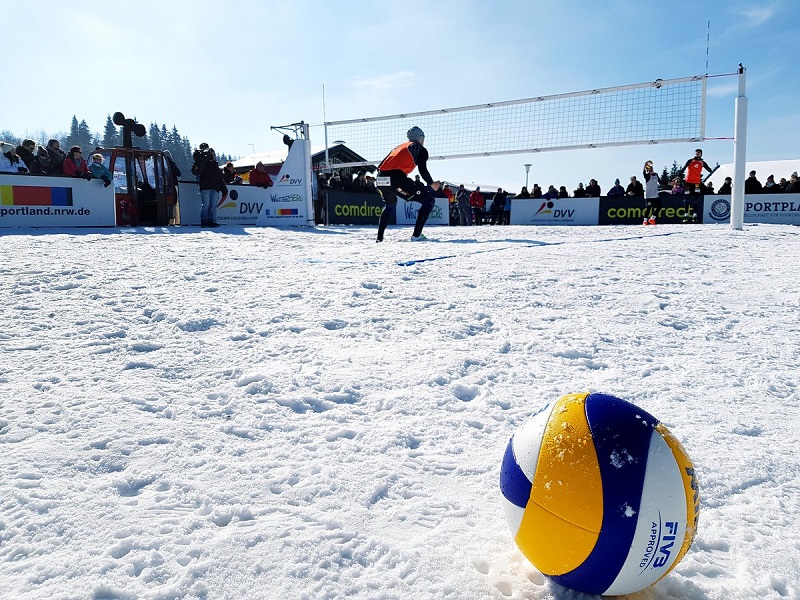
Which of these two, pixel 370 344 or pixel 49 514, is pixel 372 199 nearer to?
pixel 370 344

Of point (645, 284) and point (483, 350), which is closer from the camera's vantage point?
point (483, 350)

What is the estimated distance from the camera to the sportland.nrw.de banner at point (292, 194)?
49.8 ft

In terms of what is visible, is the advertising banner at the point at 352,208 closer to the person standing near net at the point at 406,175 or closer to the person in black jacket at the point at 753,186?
the person standing near net at the point at 406,175

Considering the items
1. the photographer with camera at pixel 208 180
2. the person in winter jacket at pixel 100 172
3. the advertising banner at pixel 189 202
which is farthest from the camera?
the advertising banner at pixel 189 202

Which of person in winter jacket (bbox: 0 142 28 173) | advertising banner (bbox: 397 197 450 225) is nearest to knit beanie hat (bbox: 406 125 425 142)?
person in winter jacket (bbox: 0 142 28 173)

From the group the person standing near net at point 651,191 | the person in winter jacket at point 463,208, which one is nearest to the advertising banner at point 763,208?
the person standing near net at point 651,191

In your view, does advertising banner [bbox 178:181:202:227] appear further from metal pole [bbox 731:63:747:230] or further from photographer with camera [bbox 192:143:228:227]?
metal pole [bbox 731:63:747:230]

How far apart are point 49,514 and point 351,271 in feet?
14.3

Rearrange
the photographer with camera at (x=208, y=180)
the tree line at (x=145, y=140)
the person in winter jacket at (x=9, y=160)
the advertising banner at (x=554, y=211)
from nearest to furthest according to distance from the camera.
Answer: the person in winter jacket at (x=9, y=160)
the photographer with camera at (x=208, y=180)
the advertising banner at (x=554, y=211)
the tree line at (x=145, y=140)

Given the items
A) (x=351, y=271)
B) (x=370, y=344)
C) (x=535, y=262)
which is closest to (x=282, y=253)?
(x=351, y=271)

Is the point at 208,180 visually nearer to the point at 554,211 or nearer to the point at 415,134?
the point at 415,134

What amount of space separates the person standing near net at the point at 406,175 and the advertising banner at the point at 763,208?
11803 mm

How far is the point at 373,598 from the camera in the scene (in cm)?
159

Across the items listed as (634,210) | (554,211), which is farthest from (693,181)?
(554,211)
